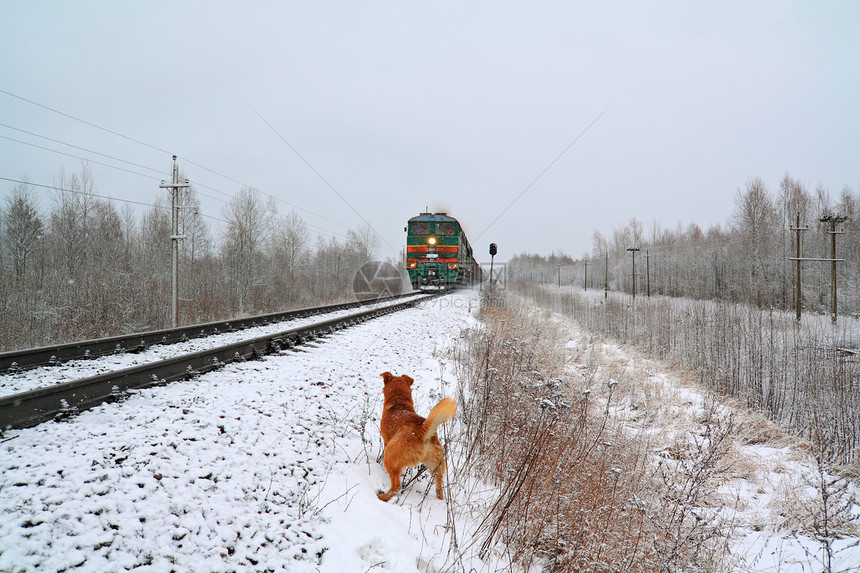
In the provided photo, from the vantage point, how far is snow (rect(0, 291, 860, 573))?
195 cm

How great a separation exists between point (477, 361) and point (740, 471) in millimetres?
4226

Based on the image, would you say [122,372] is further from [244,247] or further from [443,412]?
[244,247]

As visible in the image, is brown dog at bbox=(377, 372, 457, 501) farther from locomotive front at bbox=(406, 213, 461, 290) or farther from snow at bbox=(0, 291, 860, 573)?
locomotive front at bbox=(406, 213, 461, 290)

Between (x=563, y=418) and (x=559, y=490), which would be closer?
(x=559, y=490)

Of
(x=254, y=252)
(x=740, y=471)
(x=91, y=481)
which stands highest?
(x=254, y=252)

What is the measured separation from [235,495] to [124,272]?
1822 cm

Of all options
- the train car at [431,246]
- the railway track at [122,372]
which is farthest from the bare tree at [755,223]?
the railway track at [122,372]

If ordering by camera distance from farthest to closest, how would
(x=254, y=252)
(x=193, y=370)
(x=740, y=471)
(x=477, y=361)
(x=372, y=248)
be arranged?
(x=372, y=248) → (x=254, y=252) → (x=477, y=361) → (x=740, y=471) → (x=193, y=370)

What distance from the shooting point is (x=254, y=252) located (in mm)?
27422

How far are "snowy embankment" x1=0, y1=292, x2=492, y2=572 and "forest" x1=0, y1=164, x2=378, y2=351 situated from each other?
905 cm

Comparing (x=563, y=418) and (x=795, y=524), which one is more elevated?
(x=563, y=418)

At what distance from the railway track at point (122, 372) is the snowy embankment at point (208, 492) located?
0.20 m

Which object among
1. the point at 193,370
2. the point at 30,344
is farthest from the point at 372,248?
the point at 193,370

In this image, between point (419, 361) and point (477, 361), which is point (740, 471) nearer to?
point (477, 361)
